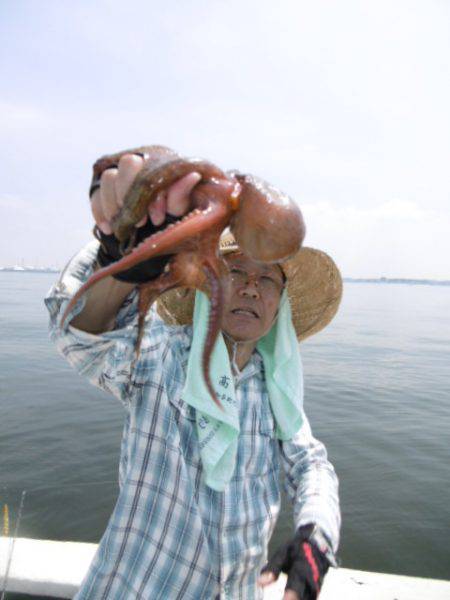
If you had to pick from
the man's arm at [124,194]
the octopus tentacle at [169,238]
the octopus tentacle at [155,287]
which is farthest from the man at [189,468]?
the octopus tentacle at [169,238]

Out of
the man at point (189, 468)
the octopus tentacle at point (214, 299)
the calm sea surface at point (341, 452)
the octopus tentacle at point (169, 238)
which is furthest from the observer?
the calm sea surface at point (341, 452)

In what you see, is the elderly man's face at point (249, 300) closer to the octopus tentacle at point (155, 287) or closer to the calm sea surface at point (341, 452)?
the octopus tentacle at point (155, 287)

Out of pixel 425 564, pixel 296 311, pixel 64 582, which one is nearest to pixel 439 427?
pixel 425 564

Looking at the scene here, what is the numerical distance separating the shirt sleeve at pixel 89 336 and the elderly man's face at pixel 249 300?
0.65m

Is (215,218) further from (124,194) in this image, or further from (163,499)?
(163,499)

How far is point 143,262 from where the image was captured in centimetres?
142

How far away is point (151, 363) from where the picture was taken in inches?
90.1

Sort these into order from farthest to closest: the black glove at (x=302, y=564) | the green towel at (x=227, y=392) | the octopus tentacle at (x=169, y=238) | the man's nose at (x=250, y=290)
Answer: the man's nose at (x=250, y=290), the green towel at (x=227, y=392), the black glove at (x=302, y=564), the octopus tentacle at (x=169, y=238)

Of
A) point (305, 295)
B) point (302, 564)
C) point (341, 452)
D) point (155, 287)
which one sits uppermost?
point (155, 287)

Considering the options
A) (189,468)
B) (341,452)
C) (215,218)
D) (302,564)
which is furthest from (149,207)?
(341,452)

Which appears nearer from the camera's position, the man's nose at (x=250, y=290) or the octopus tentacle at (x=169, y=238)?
the octopus tentacle at (x=169, y=238)

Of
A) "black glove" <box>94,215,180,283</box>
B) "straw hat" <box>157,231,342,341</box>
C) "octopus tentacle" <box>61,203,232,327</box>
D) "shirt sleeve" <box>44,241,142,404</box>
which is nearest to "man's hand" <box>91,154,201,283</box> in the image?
"black glove" <box>94,215,180,283</box>

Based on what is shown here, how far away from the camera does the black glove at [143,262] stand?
1391 mm

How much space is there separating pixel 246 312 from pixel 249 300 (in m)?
0.07
